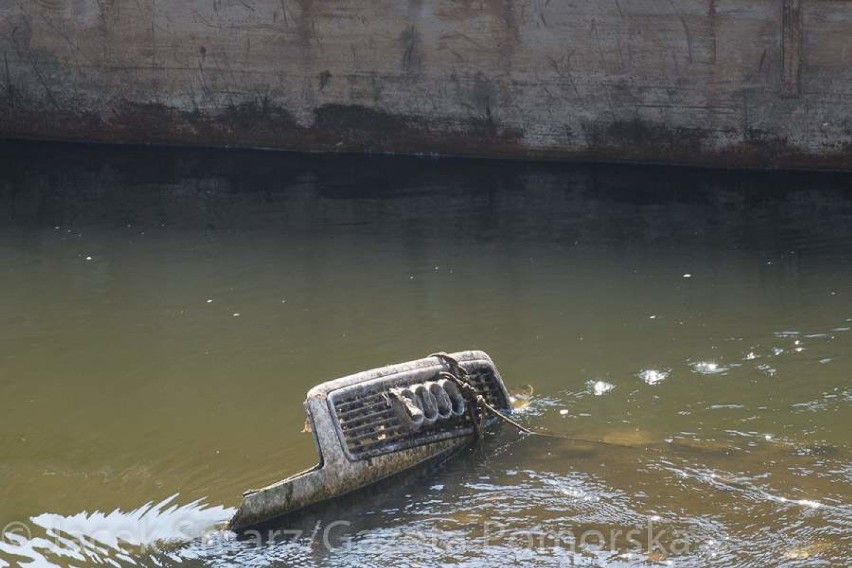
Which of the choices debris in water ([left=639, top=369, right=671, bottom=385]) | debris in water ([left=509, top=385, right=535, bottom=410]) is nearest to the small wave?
debris in water ([left=509, top=385, right=535, bottom=410])

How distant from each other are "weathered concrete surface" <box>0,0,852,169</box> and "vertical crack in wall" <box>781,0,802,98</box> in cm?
1

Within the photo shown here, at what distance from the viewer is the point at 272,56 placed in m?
15.1

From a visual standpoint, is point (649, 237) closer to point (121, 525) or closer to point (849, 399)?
point (849, 399)

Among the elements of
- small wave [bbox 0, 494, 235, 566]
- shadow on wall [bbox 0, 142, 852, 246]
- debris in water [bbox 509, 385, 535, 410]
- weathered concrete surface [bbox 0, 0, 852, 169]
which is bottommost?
small wave [bbox 0, 494, 235, 566]

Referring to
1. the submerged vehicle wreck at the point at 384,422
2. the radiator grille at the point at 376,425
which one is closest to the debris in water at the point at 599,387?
the submerged vehicle wreck at the point at 384,422

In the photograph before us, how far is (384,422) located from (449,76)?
329 inches

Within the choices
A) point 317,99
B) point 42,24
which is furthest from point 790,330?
point 42,24

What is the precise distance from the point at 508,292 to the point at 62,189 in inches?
233

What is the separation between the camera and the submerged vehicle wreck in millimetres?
6461

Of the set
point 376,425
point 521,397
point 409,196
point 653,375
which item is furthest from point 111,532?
point 409,196

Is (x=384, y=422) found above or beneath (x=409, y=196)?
beneath

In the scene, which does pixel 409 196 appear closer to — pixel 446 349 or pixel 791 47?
pixel 791 47

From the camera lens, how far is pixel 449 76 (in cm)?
1459

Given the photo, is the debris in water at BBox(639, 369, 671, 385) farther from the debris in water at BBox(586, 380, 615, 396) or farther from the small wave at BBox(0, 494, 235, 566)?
the small wave at BBox(0, 494, 235, 566)
